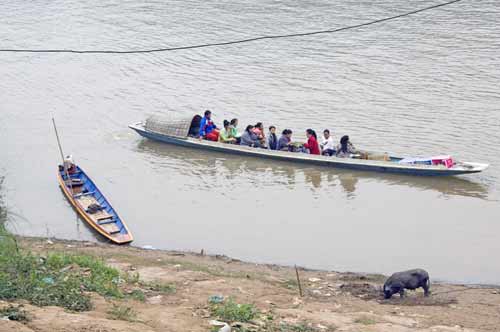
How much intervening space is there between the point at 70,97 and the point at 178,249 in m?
13.4

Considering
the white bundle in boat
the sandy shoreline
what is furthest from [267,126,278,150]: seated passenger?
the sandy shoreline

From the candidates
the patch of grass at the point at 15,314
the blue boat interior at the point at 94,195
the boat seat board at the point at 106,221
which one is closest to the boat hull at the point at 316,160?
the blue boat interior at the point at 94,195

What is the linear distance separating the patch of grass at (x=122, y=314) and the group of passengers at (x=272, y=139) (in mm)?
11274

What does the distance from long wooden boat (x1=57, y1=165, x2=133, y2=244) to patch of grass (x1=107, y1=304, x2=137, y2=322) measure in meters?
6.06

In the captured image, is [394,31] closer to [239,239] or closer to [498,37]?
[498,37]

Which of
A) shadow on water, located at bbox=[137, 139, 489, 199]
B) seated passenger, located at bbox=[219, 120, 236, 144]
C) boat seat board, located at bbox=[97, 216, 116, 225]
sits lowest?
boat seat board, located at bbox=[97, 216, 116, 225]

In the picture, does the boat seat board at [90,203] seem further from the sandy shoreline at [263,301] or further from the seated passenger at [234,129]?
the seated passenger at [234,129]

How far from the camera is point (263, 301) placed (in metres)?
11.6

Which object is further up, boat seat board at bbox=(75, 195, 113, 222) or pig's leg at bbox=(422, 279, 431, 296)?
boat seat board at bbox=(75, 195, 113, 222)

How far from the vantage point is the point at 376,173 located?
2014 cm

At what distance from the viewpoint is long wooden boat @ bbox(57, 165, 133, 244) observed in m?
16.4

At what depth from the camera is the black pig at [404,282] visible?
39.8 feet

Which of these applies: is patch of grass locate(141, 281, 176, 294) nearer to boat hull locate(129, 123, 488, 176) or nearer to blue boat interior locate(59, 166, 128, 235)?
blue boat interior locate(59, 166, 128, 235)

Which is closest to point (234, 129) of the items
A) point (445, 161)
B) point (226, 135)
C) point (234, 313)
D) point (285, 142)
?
point (226, 135)
